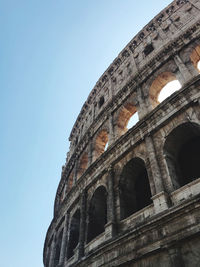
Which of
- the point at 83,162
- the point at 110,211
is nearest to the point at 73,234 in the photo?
the point at 110,211

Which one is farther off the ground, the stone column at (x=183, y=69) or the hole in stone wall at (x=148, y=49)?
the hole in stone wall at (x=148, y=49)

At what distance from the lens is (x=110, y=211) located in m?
8.05

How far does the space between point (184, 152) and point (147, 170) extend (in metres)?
1.59

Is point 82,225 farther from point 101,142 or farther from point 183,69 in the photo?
point 183,69

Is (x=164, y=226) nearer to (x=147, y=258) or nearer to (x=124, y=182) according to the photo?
(x=147, y=258)

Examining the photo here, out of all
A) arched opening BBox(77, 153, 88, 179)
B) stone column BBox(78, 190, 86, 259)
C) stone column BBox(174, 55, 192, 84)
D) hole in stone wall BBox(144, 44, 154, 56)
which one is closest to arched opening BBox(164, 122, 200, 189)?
stone column BBox(174, 55, 192, 84)

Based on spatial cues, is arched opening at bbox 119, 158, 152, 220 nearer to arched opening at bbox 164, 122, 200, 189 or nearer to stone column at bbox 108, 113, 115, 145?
arched opening at bbox 164, 122, 200, 189

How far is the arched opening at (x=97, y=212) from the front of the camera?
948 cm

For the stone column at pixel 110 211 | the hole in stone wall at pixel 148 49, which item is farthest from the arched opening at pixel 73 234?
the hole in stone wall at pixel 148 49

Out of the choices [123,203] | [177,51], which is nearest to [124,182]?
[123,203]

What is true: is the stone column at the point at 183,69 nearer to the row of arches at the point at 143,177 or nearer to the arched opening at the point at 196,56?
the arched opening at the point at 196,56

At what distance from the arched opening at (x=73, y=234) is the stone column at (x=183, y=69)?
292 inches

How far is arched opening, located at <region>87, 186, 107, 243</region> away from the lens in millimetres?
9484

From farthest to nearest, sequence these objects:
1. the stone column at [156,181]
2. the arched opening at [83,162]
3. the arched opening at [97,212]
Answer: the arched opening at [83,162], the arched opening at [97,212], the stone column at [156,181]
